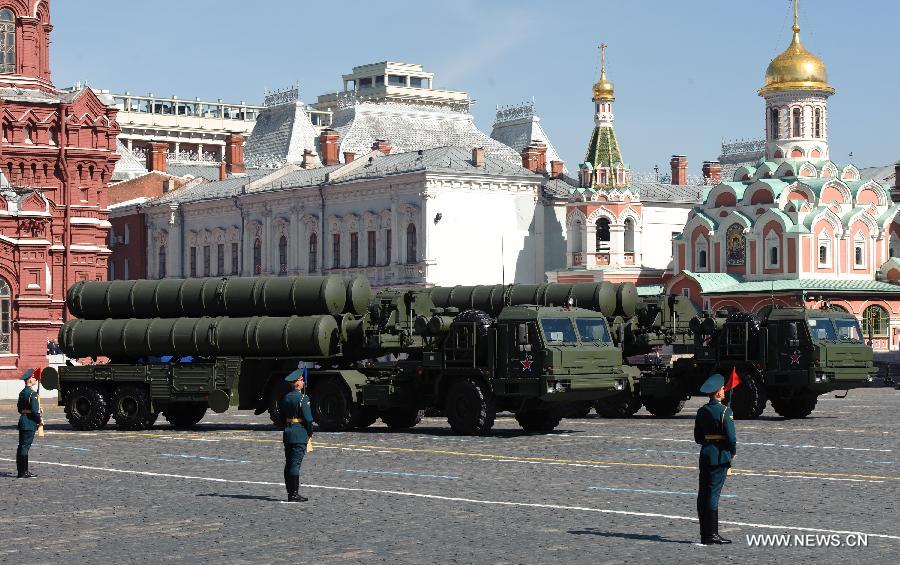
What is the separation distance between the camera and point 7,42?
6719 centimetres

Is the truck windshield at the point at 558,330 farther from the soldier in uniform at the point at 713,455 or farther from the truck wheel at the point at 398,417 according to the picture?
the soldier in uniform at the point at 713,455

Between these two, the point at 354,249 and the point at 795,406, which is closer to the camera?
the point at 795,406

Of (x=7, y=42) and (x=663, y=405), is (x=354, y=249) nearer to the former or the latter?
(x=7, y=42)

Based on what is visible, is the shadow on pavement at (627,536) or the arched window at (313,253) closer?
the shadow on pavement at (627,536)

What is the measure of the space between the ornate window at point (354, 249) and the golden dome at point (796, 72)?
2261cm

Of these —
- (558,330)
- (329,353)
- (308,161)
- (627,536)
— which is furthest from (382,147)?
(627,536)

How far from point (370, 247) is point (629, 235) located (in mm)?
13952

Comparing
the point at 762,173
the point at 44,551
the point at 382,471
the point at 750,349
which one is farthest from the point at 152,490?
the point at 762,173

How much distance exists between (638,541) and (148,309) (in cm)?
2183

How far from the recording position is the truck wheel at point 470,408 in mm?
31453

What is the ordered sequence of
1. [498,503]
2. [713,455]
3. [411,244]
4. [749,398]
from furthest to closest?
[411,244] < [749,398] < [498,503] < [713,455]

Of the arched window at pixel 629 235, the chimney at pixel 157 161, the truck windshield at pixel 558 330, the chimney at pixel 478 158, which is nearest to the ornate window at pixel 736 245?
the arched window at pixel 629 235

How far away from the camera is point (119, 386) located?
1401 inches

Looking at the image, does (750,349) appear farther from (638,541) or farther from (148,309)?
(638,541)
